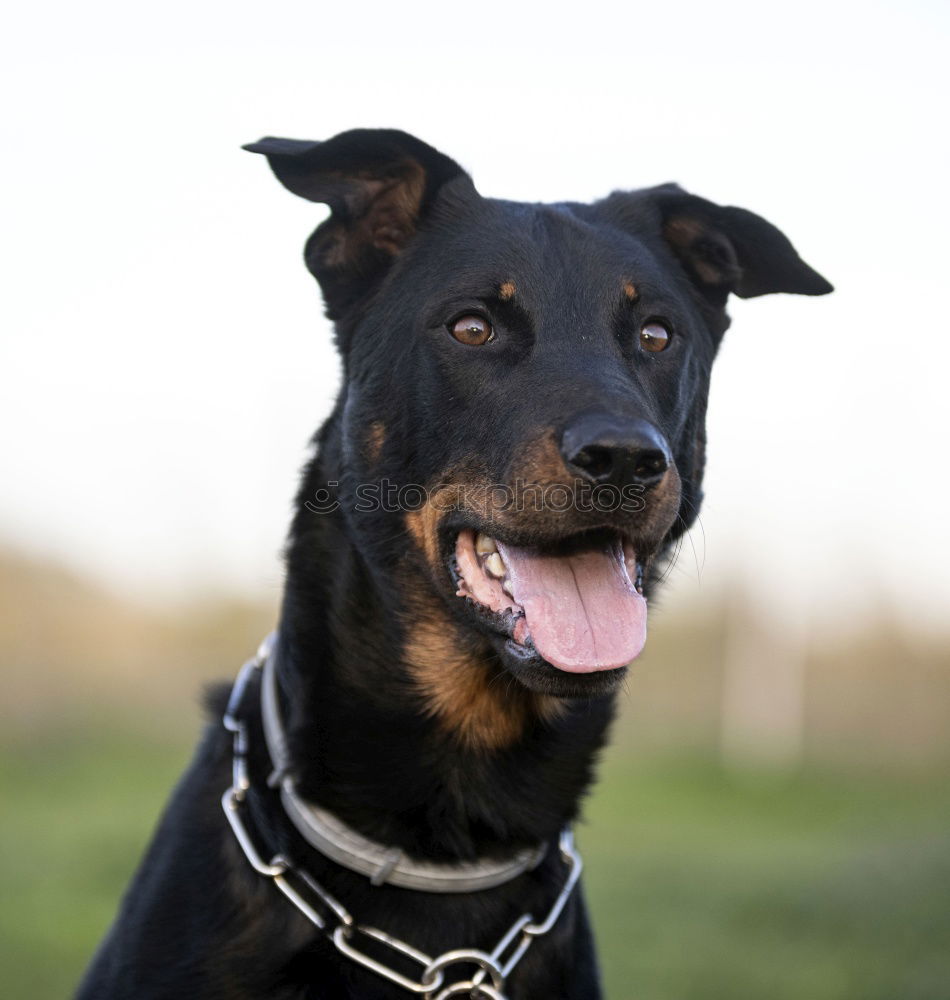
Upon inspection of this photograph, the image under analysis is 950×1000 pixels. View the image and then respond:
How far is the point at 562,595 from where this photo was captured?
311cm

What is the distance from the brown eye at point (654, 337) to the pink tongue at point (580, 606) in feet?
2.37

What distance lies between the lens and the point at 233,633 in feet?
105

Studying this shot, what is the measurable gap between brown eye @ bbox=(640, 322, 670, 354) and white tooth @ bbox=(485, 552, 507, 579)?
2.77 ft

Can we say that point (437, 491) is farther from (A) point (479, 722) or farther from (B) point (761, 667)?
(B) point (761, 667)

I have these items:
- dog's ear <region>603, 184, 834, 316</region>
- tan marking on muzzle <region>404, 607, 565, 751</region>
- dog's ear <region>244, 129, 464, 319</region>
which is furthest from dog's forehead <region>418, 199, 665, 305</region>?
tan marking on muzzle <region>404, 607, 565, 751</region>

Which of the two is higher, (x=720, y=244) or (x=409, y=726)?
(x=720, y=244)

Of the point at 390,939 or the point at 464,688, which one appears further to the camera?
the point at 464,688

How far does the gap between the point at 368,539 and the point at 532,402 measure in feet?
2.03

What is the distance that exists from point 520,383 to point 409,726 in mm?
1001

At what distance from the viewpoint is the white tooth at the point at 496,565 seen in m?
3.22

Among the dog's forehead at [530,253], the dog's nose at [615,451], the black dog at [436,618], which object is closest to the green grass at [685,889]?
the black dog at [436,618]

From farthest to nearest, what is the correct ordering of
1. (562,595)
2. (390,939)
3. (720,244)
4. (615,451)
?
(720,244), (562,595), (390,939), (615,451)

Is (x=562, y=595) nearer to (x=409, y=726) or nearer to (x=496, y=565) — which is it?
(x=496, y=565)

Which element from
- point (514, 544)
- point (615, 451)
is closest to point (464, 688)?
point (514, 544)
